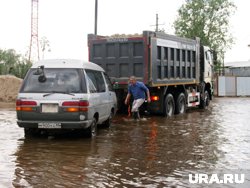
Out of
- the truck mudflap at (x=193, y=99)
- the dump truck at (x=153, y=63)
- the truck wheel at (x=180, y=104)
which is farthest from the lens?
the truck mudflap at (x=193, y=99)

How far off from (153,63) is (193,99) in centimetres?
523

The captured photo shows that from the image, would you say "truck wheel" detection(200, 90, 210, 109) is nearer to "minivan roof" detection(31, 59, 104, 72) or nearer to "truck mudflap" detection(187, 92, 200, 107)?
"truck mudflap" detection(187, 92, 200, 107)

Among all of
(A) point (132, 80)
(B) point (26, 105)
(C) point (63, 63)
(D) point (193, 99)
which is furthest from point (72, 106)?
(D) point (193, 99)

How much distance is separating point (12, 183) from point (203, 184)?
9.03 ft

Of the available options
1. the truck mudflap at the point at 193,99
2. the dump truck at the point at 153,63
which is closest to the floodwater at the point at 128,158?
the dump truck at the point at 153,63

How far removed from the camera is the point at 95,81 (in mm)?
10906

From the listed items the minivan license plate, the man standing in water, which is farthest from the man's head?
the minivan license plate

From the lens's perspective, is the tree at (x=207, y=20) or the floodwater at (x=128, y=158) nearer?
the floodwater at (x=128, y=158)

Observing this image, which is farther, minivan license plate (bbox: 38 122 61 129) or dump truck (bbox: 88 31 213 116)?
dump truck (bbox: 88 31 213 116)

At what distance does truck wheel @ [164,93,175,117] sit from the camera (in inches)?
638

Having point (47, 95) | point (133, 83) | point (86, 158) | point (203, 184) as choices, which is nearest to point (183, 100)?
point (133, 83)

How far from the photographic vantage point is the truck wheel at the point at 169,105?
16203mm

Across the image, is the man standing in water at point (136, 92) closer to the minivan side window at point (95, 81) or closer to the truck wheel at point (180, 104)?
the minivan side window at point (95, 81)

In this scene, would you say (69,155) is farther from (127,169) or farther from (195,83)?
(195,83)
